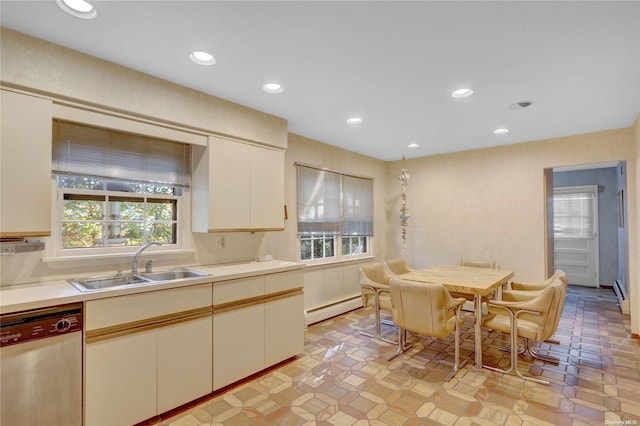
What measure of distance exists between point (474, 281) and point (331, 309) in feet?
6.48

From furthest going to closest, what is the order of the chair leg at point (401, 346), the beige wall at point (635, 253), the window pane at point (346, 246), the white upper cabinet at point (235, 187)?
the window pane at point (346, 246)
the beige wall at point (635, 253)
the chair leg at point (401, 346)
the white upper cabinet at point (235, 187)

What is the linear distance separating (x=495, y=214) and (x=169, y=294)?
4.44 meters

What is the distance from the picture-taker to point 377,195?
5.63m

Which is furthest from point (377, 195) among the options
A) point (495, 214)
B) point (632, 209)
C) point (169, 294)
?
point (169, 294)

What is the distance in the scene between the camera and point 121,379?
1985 millimetres

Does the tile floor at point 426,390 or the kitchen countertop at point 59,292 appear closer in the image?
the kitchen countertop at point 59,292

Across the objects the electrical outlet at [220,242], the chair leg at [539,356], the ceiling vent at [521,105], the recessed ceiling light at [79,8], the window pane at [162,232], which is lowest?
the chair leg at [539,356]

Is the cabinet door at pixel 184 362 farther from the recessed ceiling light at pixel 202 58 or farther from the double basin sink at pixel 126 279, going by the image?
the recessed ceiling light at pixel 202 58

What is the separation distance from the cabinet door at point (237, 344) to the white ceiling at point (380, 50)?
6.19ft

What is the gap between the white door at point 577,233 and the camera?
20.2 feet

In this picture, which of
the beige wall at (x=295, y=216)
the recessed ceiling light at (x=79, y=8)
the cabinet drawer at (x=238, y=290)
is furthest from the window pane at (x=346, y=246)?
the recessed ceiling light at (x=79, y=8)

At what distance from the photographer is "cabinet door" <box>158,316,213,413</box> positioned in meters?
2.17

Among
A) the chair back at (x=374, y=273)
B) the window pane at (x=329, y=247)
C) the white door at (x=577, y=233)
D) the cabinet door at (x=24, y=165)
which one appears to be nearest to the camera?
the cabinet door at (x=24, y=165)

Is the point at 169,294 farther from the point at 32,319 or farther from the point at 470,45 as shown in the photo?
the point at 470,45
